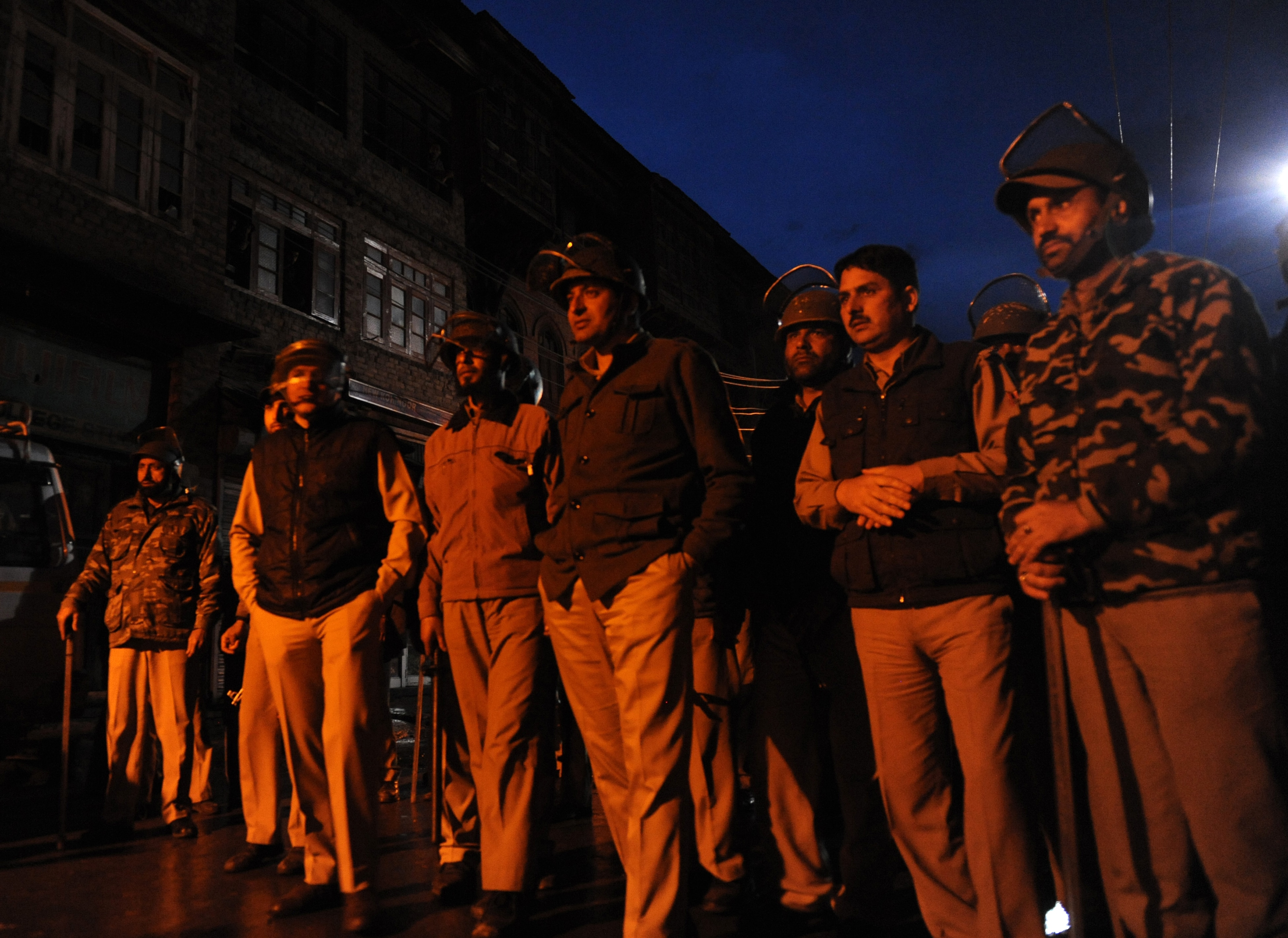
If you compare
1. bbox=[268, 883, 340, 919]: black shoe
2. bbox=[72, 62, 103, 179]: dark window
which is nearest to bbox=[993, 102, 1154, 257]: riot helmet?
bbox=[268, 883, 340, 919]: black shoe

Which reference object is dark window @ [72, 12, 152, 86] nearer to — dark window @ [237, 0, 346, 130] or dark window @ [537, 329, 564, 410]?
dark window @ [237, 0, 346, 130]

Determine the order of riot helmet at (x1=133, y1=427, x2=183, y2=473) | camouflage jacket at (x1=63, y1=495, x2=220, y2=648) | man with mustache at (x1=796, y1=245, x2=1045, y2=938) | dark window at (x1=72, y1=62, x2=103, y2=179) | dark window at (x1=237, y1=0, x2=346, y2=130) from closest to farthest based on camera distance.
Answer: man with mustache at (x1=796, y1=245, x2=1045, y2=938) < camouflage jacket at (x1=63, y1=495, x2=220, y2=648) < riot helmet at (x1=133, y1=427, x2=183, y2=473) < dark window at (x1=72, y1=62, x2=103, y2=179) < dark window at (x1=237, y1=0, x2=346, y2=130)

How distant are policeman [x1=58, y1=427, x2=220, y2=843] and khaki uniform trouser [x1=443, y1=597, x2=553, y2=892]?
261cm

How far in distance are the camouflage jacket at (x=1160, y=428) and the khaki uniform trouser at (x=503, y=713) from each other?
2.07 meters

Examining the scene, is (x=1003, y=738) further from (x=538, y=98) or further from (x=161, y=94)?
(x=538, y=98)

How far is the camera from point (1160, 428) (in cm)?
225

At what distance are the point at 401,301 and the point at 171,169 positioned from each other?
17.0 ft

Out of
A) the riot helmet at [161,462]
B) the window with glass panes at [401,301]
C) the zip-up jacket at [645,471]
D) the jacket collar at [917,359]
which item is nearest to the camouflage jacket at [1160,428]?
the jacket collar at [917,359]

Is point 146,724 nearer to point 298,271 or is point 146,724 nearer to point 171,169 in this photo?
point 171,169

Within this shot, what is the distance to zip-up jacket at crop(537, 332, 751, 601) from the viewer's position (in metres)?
3.03

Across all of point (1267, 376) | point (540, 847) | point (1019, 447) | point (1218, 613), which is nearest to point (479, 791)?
point (540, 847)

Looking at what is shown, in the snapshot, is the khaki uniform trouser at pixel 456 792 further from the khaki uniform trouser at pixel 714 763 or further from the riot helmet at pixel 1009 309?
the riot helmet at pixel 1009 309

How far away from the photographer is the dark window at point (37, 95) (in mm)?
11969

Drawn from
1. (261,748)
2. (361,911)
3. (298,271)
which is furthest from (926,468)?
(298,271)
